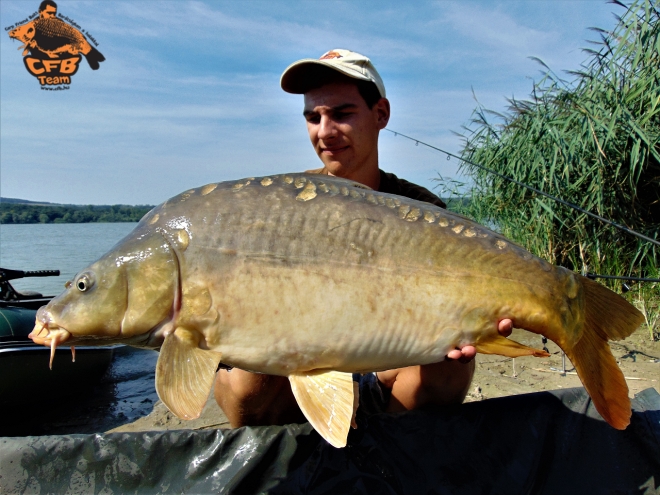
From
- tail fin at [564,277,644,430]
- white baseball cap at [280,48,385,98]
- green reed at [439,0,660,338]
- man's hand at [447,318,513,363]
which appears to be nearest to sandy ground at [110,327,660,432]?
green reed at [439,0,660,338]

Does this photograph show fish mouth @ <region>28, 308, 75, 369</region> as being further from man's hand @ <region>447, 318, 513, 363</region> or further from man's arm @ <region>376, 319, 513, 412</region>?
man's arm @ <region>376, 319, 513, 412</region>

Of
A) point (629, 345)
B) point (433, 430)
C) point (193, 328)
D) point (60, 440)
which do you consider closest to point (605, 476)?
point (433, 430)

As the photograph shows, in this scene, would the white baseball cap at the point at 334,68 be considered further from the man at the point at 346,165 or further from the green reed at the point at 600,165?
the green reed at the point at 600,165

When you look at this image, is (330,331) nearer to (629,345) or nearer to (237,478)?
(237,478)

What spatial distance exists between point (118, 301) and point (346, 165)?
3.99ft

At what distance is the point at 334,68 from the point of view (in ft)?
7.09

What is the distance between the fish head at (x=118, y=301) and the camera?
4.71ft

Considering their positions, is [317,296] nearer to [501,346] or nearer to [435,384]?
[501,346]

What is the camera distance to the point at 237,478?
5.70ft

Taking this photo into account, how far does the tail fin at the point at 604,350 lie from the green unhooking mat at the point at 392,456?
49 cm

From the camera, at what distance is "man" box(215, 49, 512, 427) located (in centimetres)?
211

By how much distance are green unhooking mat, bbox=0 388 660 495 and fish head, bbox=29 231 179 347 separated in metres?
0.51

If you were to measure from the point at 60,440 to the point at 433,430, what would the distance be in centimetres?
128

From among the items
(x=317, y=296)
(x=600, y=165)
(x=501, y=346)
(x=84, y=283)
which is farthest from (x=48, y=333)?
(x=600, y=165)
